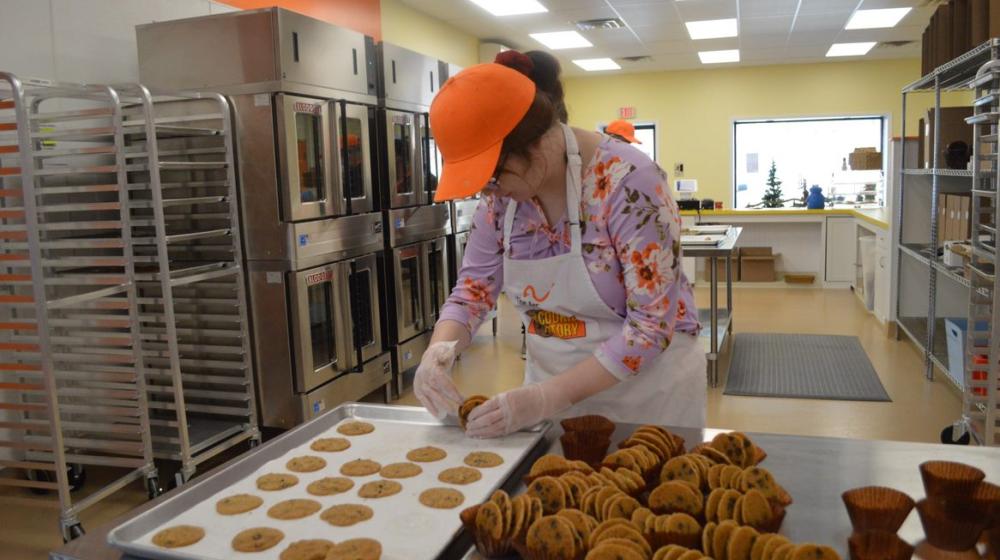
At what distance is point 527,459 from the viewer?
1433mm

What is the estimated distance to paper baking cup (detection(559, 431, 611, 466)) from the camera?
4.41ft

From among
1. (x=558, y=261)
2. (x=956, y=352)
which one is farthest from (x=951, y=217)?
(x=558, y=261)

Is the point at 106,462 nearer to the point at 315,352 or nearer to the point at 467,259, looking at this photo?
the point at 315,352

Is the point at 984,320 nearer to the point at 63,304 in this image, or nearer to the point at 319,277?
the point at 319,277

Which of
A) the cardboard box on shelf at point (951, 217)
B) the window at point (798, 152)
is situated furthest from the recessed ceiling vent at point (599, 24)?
the window at point (798, 152)

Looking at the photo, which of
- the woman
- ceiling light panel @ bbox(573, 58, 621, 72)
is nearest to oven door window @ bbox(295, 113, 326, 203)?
the woman

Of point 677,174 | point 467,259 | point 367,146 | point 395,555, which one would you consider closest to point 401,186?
point 367,146

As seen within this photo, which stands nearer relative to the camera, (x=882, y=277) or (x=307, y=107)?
(x=307, y=107)

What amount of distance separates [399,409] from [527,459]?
1.39ft

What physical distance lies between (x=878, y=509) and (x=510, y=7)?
274 inches

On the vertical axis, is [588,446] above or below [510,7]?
below

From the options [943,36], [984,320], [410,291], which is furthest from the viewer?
[410,291]

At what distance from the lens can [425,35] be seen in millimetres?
7844

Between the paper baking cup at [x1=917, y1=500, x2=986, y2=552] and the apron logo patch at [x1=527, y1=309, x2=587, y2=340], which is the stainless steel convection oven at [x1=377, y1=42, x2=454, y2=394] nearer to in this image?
the apron logo patch at [x1=527, y1=309, x2=587, y2=340]
